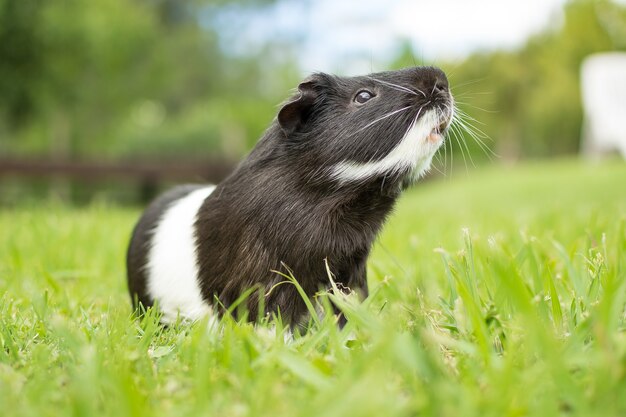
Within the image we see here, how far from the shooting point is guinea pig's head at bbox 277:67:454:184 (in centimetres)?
248

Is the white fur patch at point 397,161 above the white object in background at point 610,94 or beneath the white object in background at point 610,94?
above

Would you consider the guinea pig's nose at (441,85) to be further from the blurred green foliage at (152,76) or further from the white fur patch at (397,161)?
the blurred green foliage at (152,76)

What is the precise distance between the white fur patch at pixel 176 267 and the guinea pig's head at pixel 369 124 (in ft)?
2.21

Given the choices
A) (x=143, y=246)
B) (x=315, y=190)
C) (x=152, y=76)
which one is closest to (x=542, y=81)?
(x=152, y=76)

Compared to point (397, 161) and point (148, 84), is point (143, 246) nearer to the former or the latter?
point (397, 161)

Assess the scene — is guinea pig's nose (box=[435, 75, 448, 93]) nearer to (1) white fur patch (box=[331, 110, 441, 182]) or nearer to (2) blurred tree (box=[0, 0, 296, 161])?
(1) white fur patch (box=[331, 110, 441, 182])

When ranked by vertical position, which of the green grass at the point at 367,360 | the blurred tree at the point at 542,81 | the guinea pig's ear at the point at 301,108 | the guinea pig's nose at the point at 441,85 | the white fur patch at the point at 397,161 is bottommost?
the blurred tree at the point at 542,81

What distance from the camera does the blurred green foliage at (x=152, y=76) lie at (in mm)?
13352

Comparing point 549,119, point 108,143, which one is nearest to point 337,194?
point 108,143

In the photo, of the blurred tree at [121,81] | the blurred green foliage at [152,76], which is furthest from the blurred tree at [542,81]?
A: the blurred tree at [121,81]

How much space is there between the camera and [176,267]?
110 inches

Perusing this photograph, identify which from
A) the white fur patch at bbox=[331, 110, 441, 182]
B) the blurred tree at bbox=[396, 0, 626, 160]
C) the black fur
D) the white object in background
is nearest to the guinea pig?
the white fur patch at bbox=[331, 110, 441, 182]

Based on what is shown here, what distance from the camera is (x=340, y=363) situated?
1710mm

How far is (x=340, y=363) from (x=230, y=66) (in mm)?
23962
